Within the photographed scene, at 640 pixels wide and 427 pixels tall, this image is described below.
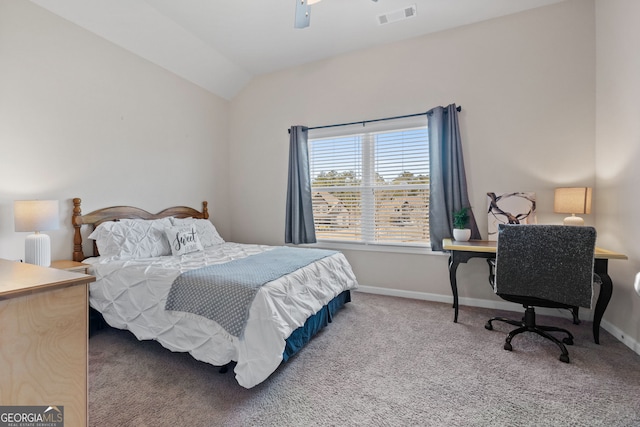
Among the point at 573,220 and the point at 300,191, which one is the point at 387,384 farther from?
the point at 300,191

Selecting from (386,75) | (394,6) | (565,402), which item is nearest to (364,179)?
(386,75)

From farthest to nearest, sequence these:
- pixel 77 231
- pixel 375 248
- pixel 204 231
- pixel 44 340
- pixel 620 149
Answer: pixel 375 248 → pixel 204 231 → pixel 77 231 → pixel 620 149 → pixel 44 340

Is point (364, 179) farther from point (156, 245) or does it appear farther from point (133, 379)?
point (133, 379)

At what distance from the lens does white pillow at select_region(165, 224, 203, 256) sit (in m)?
2.92

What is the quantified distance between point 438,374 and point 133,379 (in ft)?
6.51

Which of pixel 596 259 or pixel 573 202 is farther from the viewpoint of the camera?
pixel 573 202

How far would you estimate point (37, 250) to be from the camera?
2172mm

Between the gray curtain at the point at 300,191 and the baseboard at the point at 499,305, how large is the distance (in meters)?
1.05

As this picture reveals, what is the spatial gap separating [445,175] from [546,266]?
1416 mm

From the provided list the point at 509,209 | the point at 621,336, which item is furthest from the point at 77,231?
the point at 621,336

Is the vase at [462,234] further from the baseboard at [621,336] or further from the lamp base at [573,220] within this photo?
the baseboard at [621,336]

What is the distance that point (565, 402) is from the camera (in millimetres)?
1599

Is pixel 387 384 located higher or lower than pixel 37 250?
lower

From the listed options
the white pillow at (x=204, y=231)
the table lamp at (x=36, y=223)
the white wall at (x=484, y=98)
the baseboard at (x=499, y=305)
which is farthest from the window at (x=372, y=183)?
the table lamp at (x=36, y=223)
